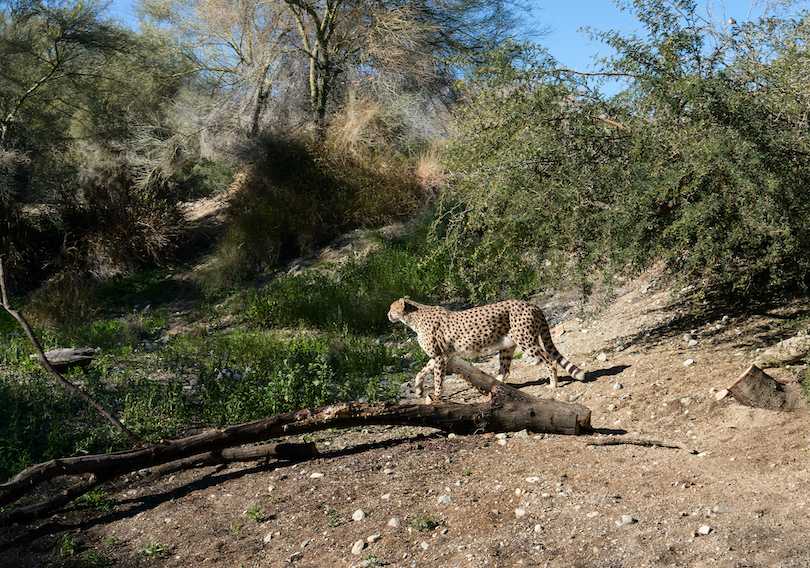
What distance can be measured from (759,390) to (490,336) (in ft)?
8.38

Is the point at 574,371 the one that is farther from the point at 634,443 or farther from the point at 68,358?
the point at 68,358

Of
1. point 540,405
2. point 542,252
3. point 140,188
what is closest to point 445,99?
point 140,188

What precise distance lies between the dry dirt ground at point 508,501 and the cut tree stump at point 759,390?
0.26 ft

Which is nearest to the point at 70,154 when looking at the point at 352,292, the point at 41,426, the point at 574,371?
the point at 352,292

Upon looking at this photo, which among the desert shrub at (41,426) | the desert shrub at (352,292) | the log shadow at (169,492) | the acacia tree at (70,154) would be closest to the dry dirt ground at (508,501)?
the log shadow at (169,492)

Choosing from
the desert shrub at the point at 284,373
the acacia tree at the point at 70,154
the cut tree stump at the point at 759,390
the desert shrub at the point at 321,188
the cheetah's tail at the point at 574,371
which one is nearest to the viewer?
the cut tree stump at the point at 759,390

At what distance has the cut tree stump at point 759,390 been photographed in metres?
5.41

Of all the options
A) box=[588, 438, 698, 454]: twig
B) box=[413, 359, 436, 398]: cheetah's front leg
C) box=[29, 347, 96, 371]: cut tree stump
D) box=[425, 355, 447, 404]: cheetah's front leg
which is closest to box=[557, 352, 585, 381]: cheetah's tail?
box=[425, 355, 447, 404]: cheetah's front leg

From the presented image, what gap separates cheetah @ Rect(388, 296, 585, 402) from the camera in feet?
23.0

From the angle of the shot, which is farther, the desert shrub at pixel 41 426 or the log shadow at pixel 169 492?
the desert shrub at pixel 41 426

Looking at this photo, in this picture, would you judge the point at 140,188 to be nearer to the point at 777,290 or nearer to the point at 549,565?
the point at 777,290

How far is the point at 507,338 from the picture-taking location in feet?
23.5

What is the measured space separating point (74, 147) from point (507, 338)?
13.5m

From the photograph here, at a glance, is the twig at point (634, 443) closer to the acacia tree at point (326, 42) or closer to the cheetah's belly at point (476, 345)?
the cheetah's belly at point (476, 345)
